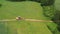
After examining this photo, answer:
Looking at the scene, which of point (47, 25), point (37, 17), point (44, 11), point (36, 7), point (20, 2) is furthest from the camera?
point (20, 2)

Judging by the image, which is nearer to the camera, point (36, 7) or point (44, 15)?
point (44, 15)

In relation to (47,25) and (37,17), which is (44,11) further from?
(47,25)

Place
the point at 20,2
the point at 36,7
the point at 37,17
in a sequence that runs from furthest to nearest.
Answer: the point at 20,2, the point at 36,7, the point at 37,17

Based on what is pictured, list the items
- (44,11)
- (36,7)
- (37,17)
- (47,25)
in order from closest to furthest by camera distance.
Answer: (47,25)
(37,17)
(44,11)
(36,7)

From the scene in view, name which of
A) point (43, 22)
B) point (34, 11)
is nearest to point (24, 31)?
point (43, 22)

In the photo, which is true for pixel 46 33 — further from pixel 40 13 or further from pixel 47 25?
pixel 40 13

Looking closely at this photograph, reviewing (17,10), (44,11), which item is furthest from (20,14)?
(44,11)
